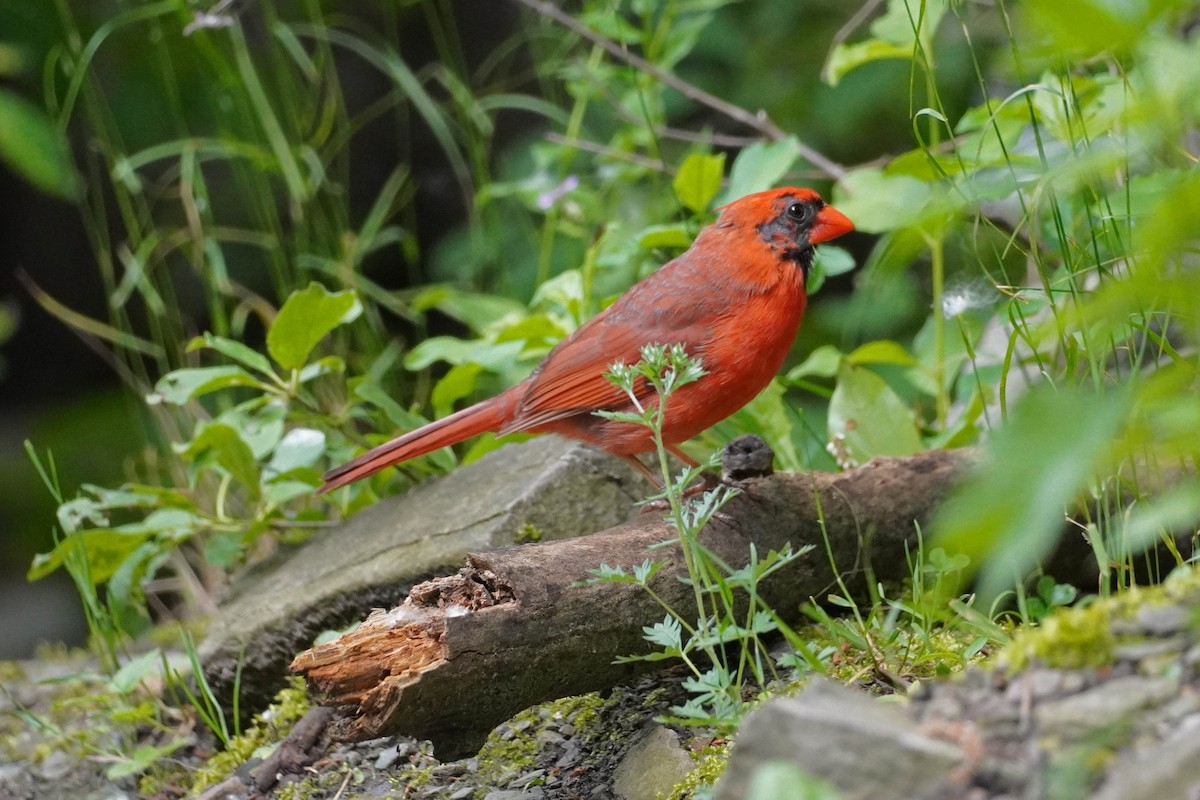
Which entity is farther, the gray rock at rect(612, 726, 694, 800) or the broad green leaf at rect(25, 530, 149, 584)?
the broad green leaf at rect(25, 530, 149, 584)

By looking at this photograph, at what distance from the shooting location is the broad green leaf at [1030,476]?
940 millimetres

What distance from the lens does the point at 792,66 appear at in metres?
5.46

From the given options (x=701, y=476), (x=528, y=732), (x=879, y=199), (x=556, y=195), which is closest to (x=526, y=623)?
(x=528, y=732)

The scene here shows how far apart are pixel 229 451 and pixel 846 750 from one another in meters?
2.38

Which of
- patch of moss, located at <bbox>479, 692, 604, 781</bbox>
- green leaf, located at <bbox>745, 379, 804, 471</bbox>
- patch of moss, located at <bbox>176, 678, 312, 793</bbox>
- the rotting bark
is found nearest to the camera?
the rotting bark

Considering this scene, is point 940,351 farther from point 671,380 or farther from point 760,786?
point 760,786

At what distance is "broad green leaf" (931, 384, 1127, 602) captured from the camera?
940 millimetres

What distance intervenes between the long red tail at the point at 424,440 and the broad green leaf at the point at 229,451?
0.22m

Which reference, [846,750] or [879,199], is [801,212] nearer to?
[879,199]

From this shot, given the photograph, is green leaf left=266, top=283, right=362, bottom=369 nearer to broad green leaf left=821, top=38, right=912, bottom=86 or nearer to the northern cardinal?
the northern cardinal

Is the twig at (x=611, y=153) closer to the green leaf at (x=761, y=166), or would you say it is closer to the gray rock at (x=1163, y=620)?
the green leaf at (x=761, y=166)

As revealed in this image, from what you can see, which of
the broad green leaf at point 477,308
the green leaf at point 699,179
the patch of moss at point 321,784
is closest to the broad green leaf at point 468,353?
the broad green leaf at point 477,308

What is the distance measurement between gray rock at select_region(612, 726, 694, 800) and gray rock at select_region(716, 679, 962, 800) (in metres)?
0.81

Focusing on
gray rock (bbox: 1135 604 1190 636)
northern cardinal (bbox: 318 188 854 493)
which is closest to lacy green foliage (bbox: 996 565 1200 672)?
gray rock (bbox: 1135 604 1190 636)
